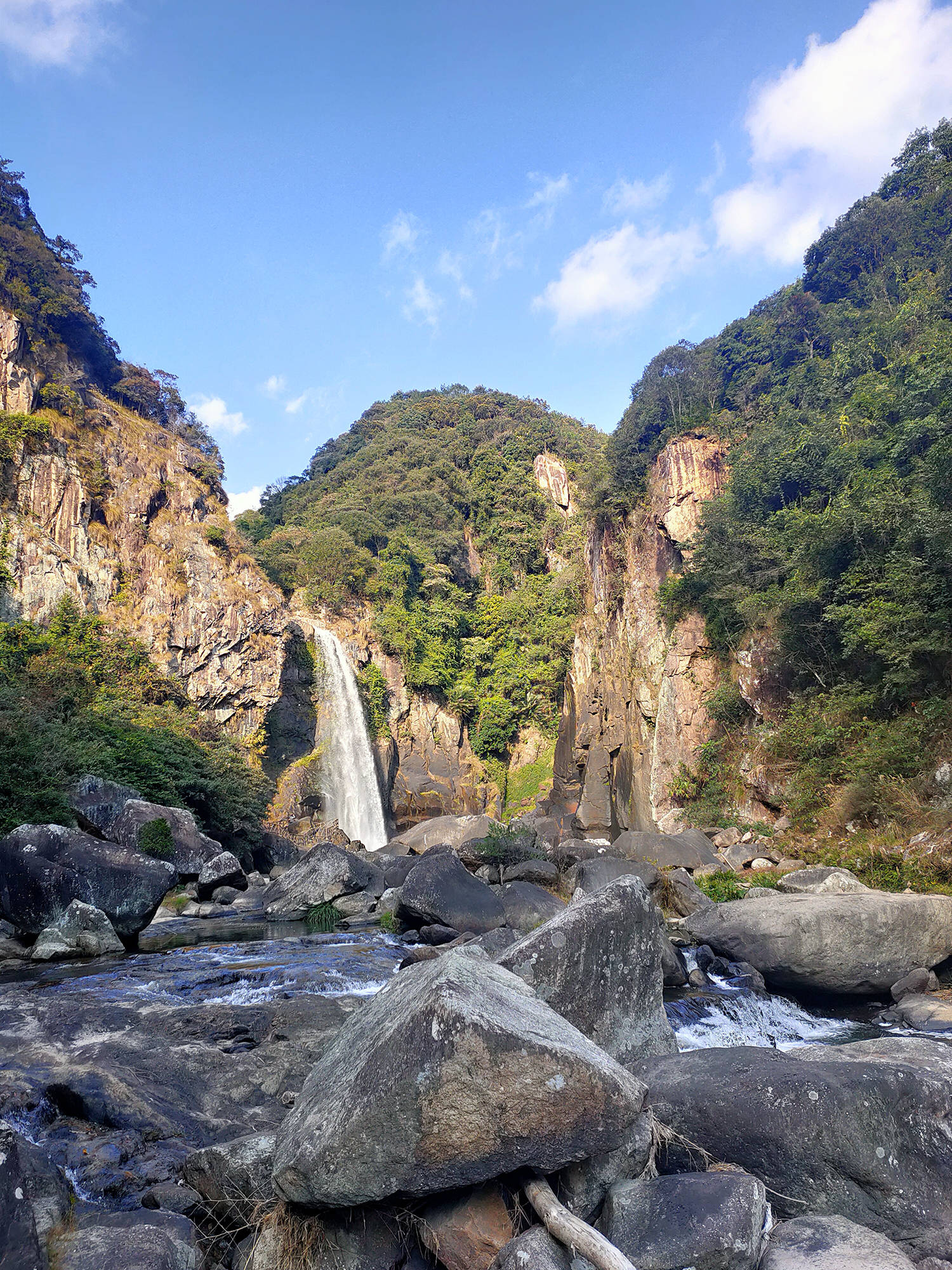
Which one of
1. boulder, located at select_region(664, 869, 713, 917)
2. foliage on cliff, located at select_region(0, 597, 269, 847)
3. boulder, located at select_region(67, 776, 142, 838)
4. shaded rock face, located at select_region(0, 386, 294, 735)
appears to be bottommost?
boulder, located at select_region(664, 869, 713, 917)

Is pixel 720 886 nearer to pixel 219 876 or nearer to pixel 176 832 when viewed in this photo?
pixel 219 876

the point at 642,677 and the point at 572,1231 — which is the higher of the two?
the point at 642,677

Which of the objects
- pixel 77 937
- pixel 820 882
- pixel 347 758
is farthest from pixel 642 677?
pixel 77 937

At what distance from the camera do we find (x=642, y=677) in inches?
1417

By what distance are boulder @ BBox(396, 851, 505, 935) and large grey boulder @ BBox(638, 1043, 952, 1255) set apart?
8026mm

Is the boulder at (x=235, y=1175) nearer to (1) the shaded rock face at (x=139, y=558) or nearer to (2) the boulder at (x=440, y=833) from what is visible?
(2) the boulder at (x=440, y=833)

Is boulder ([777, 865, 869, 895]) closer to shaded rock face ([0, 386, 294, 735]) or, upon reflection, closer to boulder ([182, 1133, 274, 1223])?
boulder ([182, 1133, 274, 1223])

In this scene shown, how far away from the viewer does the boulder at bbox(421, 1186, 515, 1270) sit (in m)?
3.26

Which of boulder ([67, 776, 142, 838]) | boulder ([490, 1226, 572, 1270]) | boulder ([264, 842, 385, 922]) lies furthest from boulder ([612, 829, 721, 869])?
boulder ([490, 1226, 572, 1270])

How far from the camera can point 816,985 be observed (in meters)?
9.77

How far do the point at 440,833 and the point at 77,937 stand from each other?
745 inches

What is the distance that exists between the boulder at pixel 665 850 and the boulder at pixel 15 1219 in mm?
18450

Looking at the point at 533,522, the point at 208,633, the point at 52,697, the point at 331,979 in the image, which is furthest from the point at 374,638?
the point at 331,979

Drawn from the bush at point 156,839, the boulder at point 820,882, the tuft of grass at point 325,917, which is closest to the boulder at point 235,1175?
the tuft of grass at point 325,917
